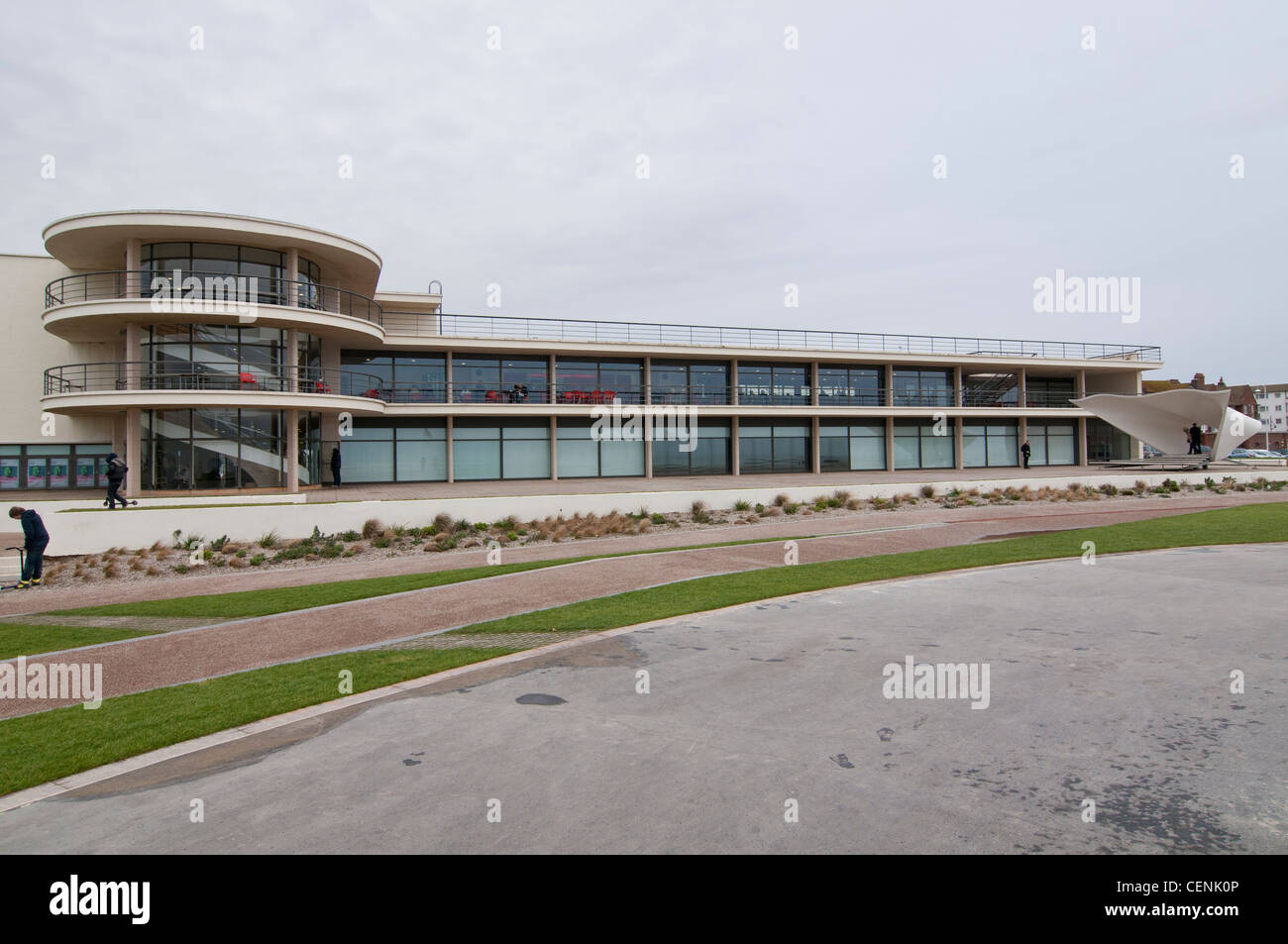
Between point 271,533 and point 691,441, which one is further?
point 691,441

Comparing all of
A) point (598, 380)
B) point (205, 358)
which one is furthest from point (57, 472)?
point (598, 380)

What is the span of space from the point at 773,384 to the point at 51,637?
34787 mm

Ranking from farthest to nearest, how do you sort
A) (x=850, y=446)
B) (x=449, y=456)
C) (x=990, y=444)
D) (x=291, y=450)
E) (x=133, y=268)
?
1. (x=990, y=444)
2. (x=850, y=446)
3. (x=449, y=456)
4. (x=291, y=450)
5. (x=133, y=268)

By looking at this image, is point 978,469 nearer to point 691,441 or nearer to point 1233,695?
point 691,441

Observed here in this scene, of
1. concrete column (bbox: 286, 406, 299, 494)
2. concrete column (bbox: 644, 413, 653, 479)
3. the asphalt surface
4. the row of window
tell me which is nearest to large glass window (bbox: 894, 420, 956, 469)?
the row of window

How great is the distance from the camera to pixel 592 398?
36.4 metres

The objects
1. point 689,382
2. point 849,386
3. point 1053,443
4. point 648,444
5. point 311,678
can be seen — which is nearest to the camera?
point 311,678

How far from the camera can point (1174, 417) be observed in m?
42.1

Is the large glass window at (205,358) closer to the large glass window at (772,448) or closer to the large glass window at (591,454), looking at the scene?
the large glass window at (591,454)

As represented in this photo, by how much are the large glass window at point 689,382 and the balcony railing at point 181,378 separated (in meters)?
16.9

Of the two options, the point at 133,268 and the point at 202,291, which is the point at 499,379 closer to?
the point at 202,291

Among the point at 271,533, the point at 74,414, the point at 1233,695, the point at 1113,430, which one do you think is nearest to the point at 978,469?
the point at 1113,430

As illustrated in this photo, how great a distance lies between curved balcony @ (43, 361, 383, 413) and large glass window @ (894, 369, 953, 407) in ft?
101
